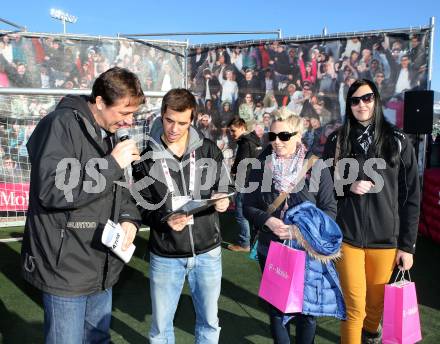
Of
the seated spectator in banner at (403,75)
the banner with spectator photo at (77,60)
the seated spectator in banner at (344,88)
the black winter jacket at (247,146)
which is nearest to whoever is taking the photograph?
the black winter jacket at (247,146)

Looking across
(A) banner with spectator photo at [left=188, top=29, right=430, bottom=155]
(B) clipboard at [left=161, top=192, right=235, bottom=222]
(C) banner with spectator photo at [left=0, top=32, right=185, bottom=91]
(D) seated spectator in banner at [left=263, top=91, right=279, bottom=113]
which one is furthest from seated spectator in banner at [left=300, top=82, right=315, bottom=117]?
(B) clipboard at [left=161, top=192, right=235, bottom=222]

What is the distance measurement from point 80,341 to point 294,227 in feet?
4.81

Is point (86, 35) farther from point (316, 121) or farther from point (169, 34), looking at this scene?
point (316, 121)

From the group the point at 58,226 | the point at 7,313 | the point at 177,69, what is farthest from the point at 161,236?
the point at 177,69

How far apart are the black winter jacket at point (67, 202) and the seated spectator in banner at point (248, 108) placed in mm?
7236

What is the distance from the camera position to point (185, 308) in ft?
15.4

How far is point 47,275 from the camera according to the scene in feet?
7.11

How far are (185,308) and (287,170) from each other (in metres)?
2.42

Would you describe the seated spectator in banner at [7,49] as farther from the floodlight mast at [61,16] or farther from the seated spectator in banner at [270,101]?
the seated spectator in banner at [270,101]

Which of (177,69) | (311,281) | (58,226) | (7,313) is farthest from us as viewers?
(177,69)

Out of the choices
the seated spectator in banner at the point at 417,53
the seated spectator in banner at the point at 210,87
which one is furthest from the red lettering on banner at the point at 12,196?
the seated spectator in banner at the point at 417,53

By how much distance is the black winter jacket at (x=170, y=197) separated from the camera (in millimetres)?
2838

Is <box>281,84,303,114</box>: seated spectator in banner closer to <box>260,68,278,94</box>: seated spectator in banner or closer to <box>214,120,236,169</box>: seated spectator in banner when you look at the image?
<box>260,68,278,94</box>: seated spectator in banner

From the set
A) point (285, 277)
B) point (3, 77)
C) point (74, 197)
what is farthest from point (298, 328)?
point (3, 77)
